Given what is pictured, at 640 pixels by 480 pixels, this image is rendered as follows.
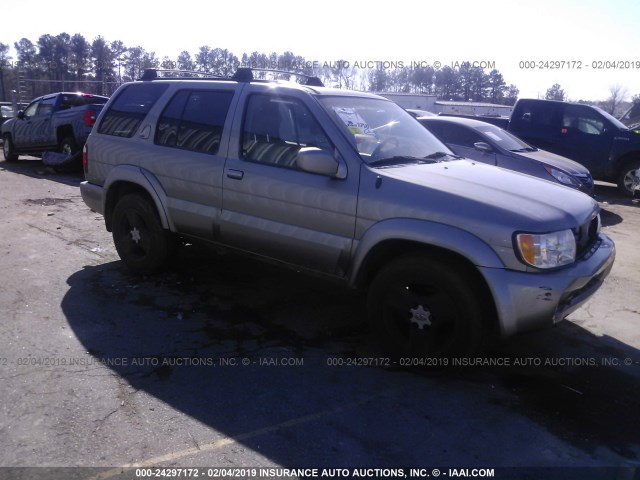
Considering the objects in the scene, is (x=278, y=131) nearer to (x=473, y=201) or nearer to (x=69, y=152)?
(x=473, y=201)

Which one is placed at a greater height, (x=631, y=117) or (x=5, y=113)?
(x=631, y=117)

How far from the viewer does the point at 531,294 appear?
11.4ft

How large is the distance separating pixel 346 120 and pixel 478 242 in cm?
148

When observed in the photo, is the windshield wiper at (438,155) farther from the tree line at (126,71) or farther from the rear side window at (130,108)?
the tree line at (126,71)

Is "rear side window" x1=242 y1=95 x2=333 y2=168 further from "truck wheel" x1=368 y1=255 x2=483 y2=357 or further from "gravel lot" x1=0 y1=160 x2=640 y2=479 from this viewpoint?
"gravel lot" x1=0 y1=160 x2=640 y2=479

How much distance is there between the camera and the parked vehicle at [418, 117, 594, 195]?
29.3 feet

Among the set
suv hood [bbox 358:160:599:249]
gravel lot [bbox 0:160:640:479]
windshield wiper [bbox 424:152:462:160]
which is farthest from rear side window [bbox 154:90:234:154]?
windshield wiper [bbox 424:152:462:160]

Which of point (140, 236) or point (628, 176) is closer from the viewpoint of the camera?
point (140, 236)

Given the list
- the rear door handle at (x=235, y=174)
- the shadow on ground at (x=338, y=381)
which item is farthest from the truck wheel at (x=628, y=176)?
the rear door handle at (x=235, y=174)

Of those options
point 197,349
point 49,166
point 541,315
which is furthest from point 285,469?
point 49,166

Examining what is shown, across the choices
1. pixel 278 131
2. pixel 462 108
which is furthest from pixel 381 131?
pixel 462 108

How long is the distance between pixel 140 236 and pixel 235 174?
153 cm

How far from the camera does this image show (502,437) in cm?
323

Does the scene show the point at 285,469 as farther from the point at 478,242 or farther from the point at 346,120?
the point at 346,120
